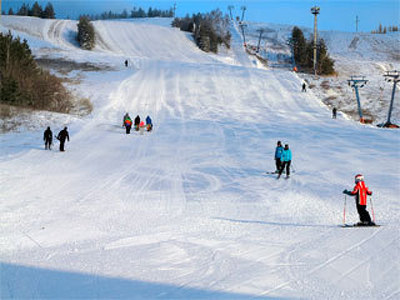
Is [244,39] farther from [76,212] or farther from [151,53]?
[76,212]

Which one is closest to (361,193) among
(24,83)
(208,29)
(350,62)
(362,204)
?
(362,204)

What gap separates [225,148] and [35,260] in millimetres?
14442

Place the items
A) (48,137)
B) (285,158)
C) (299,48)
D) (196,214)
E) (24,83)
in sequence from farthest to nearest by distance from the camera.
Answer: (299,48) < (24,83) < (48,137) < (285,158) < (196,214)

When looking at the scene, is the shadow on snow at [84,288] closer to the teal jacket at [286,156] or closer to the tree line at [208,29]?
the teal jacket at [286,156]

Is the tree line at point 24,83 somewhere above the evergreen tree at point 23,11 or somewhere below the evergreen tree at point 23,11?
below

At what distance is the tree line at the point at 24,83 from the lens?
2636 cm

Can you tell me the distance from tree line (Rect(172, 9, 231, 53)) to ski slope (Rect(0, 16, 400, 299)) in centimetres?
6089

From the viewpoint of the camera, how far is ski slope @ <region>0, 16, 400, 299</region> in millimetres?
6023

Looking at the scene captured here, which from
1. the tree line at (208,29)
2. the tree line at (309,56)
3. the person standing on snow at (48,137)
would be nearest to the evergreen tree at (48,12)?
the tree line at (208,29)

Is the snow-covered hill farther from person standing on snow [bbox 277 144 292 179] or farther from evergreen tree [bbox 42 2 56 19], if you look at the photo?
evergreen tree [bbox 42 2 56 19]

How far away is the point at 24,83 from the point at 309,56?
58.1 metres

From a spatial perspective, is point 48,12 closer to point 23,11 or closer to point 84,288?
point 23,11

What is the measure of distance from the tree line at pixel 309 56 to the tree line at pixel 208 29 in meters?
16.8

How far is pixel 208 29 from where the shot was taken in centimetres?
8981
